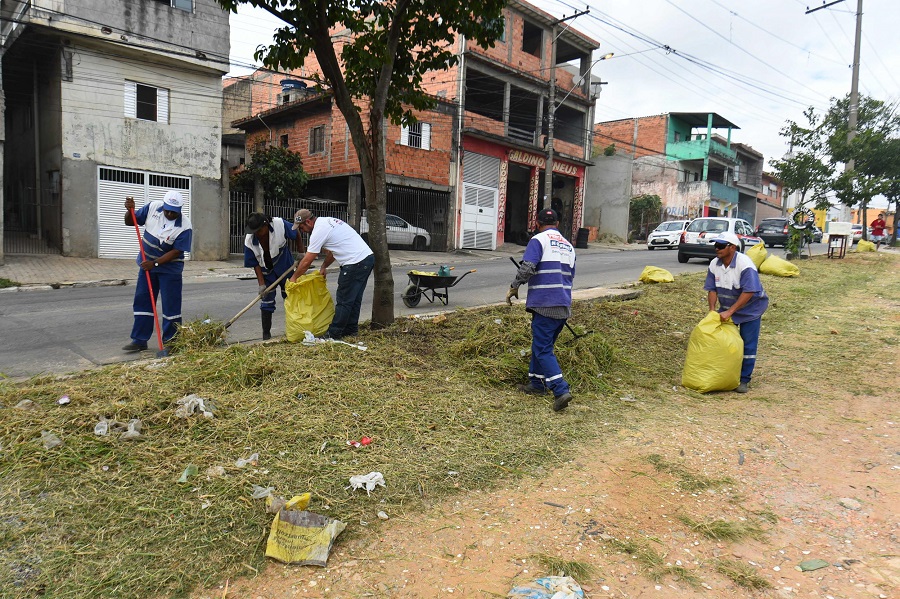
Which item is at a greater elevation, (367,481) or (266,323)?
(266,323)

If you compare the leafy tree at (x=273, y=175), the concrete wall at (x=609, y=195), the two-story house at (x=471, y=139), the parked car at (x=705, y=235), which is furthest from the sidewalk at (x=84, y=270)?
the concrete wall at (x=609, y=195)

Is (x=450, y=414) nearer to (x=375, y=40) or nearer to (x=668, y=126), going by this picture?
(x=375, y=40)

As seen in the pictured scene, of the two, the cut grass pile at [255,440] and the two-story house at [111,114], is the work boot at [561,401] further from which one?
the two-story house at [111,114]

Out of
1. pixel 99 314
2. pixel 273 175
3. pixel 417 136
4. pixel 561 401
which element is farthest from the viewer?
pixel 417 136

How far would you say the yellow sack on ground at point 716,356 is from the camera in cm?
509

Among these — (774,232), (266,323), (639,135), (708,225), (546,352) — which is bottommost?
(266,323)

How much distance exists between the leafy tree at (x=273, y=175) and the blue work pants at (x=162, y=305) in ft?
42.3

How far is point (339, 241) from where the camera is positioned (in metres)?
5.74

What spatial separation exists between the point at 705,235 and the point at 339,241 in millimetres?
15330

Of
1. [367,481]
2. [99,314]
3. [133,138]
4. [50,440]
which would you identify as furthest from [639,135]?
[50,440]

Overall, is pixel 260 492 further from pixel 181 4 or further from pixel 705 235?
pixel 705 235

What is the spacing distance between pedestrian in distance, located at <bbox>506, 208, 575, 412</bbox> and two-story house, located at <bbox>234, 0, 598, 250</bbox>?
15.6 metres

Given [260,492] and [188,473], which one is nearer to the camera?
[260,492]

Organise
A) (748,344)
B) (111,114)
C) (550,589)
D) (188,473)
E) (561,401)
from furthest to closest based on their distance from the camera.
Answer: (111,114)
(748,344)
(561,401)
(188,473)
(550,589)
